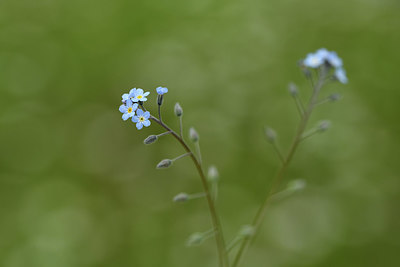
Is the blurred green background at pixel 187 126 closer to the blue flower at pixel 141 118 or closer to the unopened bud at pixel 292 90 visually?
the unopened bud at pixel 292 90

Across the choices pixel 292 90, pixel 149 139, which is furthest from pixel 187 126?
pixel 149 139

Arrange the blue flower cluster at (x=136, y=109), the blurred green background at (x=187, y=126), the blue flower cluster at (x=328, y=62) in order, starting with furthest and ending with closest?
the blurred green background at (x=187, y=126) → the blue flower cluster at (x=328, y=62) → the blue flower cluster at (x=136, y=109)

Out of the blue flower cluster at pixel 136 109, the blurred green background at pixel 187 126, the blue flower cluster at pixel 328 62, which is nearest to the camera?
the blue flower cluster at pixel 136 109

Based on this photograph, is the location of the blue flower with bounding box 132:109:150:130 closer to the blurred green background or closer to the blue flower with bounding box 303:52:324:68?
the blue flower with bounding box 303:52:324:68

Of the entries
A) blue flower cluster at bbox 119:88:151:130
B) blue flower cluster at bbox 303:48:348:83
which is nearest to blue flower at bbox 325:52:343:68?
blue flower cluster at bbox 303:48:348:83

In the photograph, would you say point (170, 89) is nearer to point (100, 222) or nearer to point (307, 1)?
point (100, 222)

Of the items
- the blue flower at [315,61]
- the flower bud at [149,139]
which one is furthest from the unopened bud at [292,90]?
the flower bud at [149,139]

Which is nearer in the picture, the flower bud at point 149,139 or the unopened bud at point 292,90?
the flower bud at point 149,139

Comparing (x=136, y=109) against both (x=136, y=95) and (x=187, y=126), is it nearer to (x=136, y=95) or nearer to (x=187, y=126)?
(x=136, y=95)
